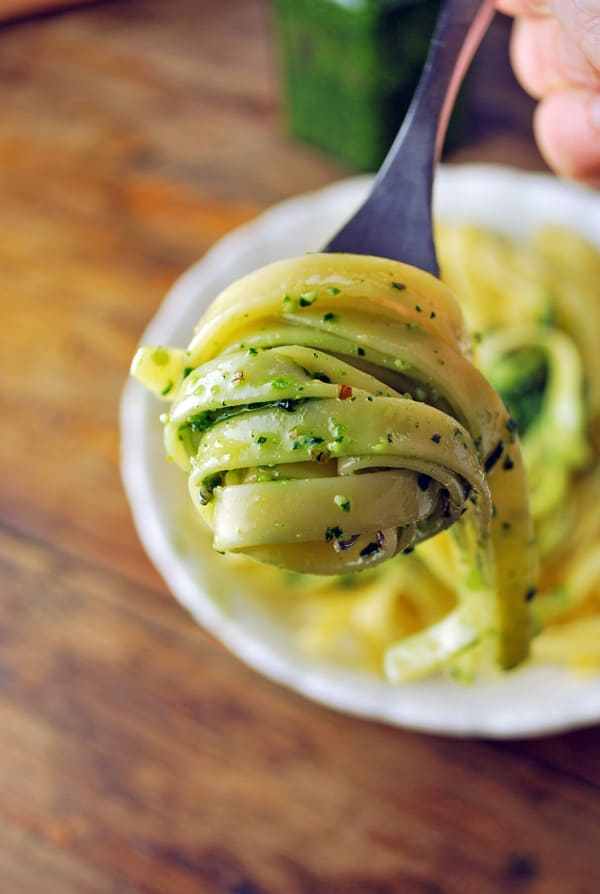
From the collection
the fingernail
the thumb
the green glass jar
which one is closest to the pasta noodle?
the thumb

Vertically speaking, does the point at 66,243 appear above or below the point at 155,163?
below

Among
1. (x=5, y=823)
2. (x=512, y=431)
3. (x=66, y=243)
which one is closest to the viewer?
(x=512, y=431)

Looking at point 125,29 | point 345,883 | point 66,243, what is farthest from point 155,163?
point 345,883

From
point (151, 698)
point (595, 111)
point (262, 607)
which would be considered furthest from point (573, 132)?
point (151, 698)

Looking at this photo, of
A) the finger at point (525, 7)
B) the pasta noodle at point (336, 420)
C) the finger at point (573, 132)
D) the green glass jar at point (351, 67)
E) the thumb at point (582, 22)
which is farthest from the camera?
the green glass jar at point (351, 67)

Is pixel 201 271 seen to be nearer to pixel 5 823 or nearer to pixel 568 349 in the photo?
pixel 568 349

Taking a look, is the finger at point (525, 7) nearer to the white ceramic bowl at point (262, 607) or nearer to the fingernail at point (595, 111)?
the fingernail at point (595, 111)

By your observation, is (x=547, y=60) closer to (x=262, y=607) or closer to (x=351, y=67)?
(x=351, y=67)

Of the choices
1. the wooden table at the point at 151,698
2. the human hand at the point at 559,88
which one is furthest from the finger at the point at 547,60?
the wooden table at the point at 151,698
